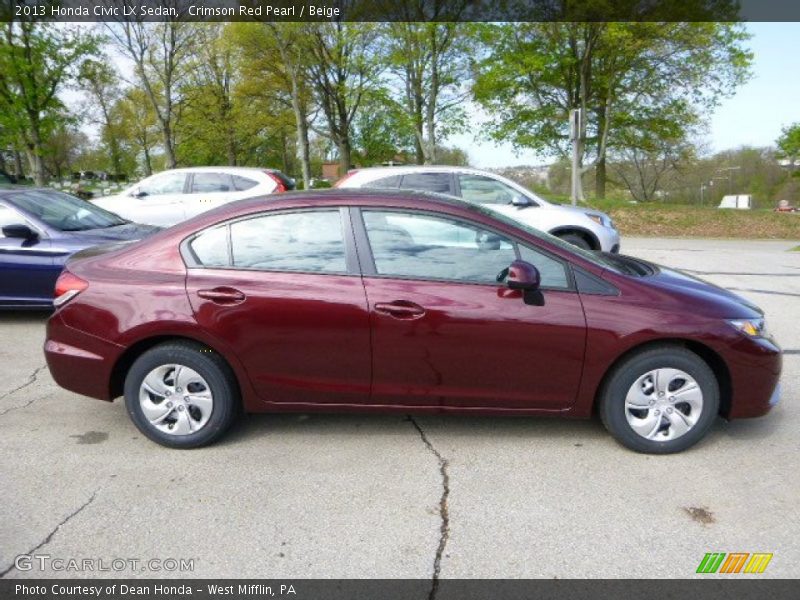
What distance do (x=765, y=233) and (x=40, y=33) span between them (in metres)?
27.8

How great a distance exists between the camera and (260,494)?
301cm

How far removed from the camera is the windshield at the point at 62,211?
20.3 feet

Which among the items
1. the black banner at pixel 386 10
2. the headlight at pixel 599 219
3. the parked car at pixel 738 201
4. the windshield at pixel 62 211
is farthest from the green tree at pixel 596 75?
the parked car at pixel 738 201

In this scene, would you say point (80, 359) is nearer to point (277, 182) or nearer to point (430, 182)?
point (430, 182)

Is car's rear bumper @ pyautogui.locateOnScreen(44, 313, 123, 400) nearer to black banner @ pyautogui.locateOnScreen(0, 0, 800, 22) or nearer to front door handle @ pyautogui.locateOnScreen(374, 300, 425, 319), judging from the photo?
front door handle @ pyautogui.locateOnScreen(374, 300, 425, 319)

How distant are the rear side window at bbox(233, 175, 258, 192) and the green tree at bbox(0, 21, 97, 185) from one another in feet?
58.5

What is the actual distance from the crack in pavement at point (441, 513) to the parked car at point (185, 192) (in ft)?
26.5

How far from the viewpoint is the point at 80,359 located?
351cm

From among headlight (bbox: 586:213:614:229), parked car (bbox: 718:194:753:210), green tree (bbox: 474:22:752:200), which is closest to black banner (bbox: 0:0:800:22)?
green tree (bbox: 474:22:752:200)

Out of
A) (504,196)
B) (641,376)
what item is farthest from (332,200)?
(504,196)

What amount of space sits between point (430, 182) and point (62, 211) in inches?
188
